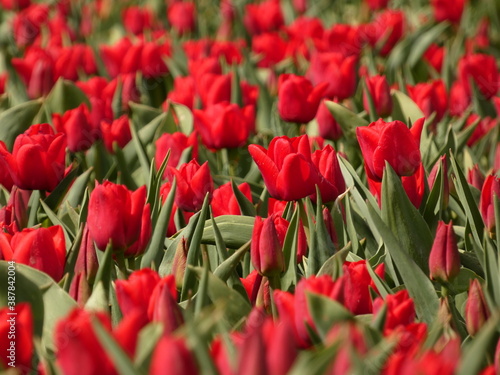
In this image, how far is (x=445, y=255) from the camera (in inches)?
55.3

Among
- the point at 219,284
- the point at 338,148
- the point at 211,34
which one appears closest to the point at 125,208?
the point at 219,284

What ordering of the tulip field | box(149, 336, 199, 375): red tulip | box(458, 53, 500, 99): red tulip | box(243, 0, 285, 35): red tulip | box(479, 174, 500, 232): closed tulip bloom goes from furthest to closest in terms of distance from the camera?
box(243, 0, 285, 35): red tulip → box(458, 53, 500, 99): red tulip → box(479, 174, 500, 232): closed tulip bloom → the tulip field → box(149, 336, 199, 375): red tulip

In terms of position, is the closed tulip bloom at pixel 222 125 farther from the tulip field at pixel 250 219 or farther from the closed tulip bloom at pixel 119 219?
the closed tulip bloom at pixel 119 219

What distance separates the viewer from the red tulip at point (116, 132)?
2361 mm

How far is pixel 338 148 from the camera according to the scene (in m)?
2.39

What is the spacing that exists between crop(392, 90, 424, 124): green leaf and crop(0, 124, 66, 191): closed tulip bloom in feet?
3.32

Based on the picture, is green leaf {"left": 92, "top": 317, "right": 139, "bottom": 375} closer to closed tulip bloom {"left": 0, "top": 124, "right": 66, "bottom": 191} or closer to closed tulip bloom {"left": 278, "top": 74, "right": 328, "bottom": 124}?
closed tulip bloom {"left": 0, "top": 124, "right": 66, "bottom": 191}

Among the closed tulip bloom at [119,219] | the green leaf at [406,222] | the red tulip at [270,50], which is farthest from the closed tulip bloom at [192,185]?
the red tulip at [270,50]

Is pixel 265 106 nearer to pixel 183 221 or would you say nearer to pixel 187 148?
pixel 187 148

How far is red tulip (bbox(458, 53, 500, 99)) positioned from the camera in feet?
9.20

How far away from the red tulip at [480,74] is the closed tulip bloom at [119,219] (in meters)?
1.60

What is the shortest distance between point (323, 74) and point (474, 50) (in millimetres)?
1122

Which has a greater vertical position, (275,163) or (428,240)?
(275,163)

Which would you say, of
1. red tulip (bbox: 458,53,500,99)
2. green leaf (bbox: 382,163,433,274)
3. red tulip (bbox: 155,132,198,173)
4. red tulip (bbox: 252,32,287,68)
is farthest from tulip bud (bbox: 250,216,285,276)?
red tulip (bbox: 252,32,287,68)
